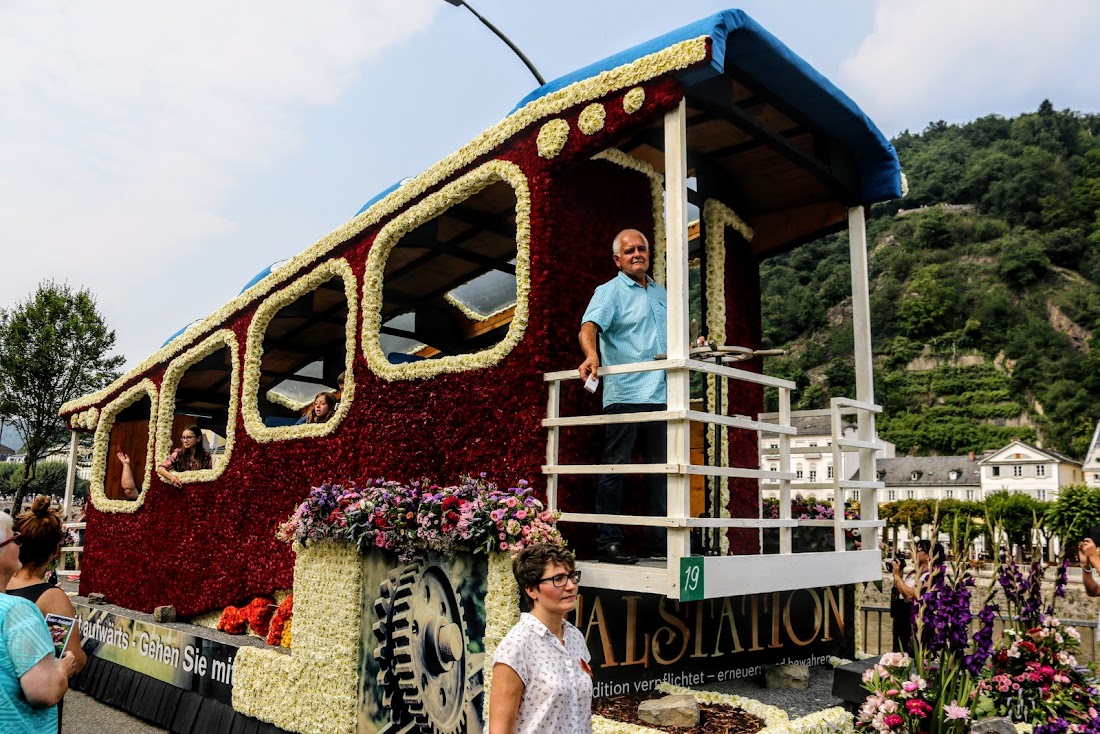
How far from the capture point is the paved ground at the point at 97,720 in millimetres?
8703

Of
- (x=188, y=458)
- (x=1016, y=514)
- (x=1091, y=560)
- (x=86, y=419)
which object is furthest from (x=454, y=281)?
(x=1016, y=514)

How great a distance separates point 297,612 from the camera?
717 centimetres

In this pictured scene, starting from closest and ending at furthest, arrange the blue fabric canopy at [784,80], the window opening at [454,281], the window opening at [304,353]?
the blue fabric canopy at [784,80]
the window opening at [454,281]
the window opening at [304,353]

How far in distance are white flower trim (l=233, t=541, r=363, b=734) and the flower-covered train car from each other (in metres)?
0.83

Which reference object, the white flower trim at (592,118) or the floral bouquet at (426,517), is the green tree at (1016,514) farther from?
the white flower trim at (592,118)

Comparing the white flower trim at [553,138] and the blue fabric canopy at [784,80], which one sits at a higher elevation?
the blue fabric canopy at [784,80]

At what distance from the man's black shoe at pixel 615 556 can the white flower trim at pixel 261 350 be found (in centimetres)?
316

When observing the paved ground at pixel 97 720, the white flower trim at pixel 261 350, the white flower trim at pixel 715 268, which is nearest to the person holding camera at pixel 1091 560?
the white flower trim at pixel 715 268

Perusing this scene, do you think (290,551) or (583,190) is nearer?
(583,190)

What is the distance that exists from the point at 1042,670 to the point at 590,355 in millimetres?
3259

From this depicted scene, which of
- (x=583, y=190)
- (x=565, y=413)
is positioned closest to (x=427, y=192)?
(x=583, y=190)

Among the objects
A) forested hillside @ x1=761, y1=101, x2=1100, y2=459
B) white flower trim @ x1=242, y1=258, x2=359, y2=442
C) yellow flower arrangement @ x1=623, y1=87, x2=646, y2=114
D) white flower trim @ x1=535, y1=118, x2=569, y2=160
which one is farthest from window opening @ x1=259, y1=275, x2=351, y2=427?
forested hillside @ x1=761, y1=101, x2=1100, y2=459

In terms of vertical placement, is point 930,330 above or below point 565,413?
above

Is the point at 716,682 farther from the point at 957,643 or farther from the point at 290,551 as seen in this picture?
the point at 290,551
